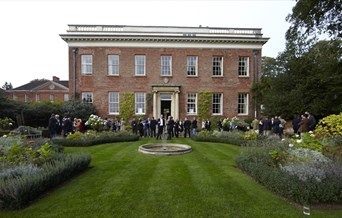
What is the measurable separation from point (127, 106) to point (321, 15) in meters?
18.0

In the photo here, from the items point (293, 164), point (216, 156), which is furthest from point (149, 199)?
point (216, 156)

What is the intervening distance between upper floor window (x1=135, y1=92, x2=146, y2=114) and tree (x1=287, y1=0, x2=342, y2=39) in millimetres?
15179

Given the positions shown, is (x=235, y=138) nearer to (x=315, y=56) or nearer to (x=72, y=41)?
(x=315, y=56)

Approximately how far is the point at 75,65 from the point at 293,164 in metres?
→ 22.2

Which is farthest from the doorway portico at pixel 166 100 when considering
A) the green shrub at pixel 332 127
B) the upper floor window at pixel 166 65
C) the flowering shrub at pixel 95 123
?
the green shrub at pixel 332 127

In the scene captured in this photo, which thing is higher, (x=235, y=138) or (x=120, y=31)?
(x=120, y=31)

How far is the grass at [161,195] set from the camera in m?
4.63

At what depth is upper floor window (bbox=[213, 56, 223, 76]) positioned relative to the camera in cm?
2409

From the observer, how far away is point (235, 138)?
1434cm

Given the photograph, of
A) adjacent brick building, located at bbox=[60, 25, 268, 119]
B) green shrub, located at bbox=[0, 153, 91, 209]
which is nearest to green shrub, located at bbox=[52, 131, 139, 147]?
green shrub, located at bbox=[0, 153, 91, 209]

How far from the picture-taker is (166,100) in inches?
938

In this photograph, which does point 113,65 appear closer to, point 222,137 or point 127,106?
point 127,106

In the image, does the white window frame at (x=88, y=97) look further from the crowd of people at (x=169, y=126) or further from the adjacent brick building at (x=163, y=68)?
the crowd of people at (x=169, y=126)

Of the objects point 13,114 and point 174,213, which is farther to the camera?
point 13,114
